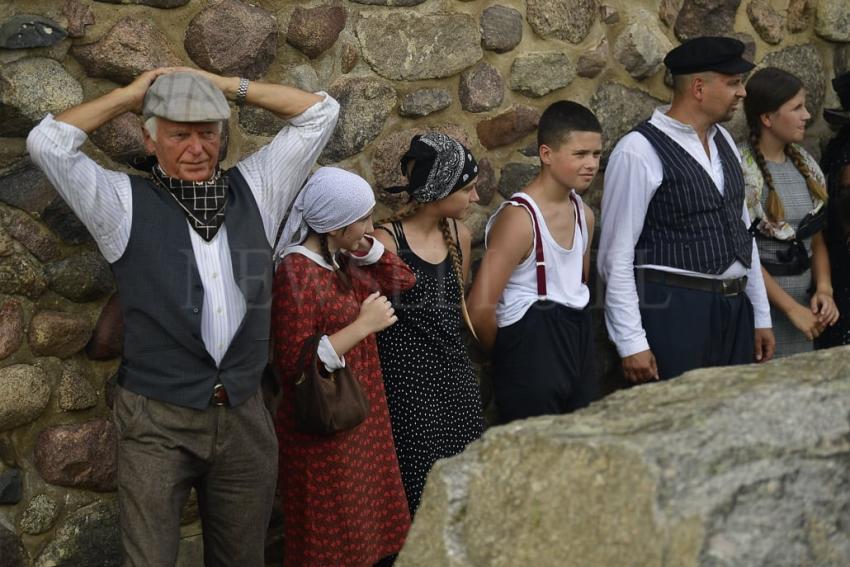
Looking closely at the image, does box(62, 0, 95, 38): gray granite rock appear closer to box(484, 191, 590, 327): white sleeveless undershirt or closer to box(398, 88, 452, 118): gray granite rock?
box(398, 88, 452, 118): gray granite rock

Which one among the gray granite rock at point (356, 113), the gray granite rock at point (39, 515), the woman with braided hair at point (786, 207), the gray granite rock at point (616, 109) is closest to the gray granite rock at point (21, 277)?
the gray granite rock at point (39, 515)

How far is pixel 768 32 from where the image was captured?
4.87 meters

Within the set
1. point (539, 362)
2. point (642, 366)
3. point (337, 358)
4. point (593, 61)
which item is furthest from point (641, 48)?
point (337, 358)

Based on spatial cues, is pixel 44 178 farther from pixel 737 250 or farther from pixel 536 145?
pixel 737 250

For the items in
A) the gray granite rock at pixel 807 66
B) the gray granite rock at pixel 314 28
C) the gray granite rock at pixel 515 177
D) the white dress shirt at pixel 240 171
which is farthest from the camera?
the gray granite rock at pixel 807 66

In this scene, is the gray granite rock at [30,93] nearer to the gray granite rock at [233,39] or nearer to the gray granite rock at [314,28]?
the gray granite rock at [233,39]

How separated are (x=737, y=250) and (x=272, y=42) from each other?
1730 mm

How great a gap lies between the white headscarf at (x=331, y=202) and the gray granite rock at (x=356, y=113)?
1.48ft

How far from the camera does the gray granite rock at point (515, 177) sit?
13.7 feet

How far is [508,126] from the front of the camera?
13.6 ft

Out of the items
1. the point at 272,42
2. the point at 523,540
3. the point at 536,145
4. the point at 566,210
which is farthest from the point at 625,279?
the point at 523,540

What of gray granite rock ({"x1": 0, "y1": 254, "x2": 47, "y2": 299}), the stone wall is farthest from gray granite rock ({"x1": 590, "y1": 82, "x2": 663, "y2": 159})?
gray granite rock ({"x1": 0, "y1": 254, "x2": 47, "y2": 299})

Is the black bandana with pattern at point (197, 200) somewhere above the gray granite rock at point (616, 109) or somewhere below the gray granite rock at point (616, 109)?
below

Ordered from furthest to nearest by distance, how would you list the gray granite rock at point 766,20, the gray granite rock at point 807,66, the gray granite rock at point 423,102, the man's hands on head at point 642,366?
the gray granite rock at point 807,66 → the gray granite rock at point 766,20 → the man's hands on head at point 642,366 → the gray granite rock at point 423,102
